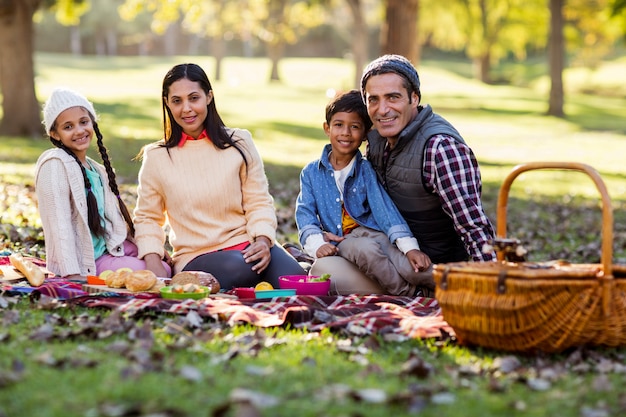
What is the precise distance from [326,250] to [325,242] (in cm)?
12

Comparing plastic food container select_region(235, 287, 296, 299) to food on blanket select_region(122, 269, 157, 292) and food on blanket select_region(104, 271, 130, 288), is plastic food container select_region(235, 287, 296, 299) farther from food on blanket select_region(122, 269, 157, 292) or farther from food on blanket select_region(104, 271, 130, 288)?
food on blanket select_region(104, 271, 130, 288)

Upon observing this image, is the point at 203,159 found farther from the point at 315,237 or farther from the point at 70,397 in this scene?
the point at 70,397

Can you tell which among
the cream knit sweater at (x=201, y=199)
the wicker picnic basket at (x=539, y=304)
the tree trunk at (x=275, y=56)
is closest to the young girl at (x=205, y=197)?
the cream knit sweater at (x=201, y=199)

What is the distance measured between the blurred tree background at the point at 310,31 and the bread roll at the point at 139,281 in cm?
1225

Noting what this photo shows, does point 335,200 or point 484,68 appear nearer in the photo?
point 335,200

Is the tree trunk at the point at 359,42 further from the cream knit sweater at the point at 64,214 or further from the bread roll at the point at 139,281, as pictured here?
the bread roll at the point at 139,281

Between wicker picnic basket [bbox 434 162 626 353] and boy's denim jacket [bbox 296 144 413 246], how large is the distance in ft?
6.10

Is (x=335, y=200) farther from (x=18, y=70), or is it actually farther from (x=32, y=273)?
(x=18, y=70)

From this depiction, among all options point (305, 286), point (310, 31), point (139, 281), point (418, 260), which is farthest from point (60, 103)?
point (310, 31)

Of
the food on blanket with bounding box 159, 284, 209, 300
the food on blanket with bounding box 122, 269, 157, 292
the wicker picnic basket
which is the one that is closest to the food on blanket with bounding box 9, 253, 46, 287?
the food on blanket with bounding box 122, 269, 157, 292

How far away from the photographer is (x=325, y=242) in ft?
22.5

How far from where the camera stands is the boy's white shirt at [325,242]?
659 cm

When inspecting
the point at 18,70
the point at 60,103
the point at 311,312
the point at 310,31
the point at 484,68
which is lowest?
the point at 311,312

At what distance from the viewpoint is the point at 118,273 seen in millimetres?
6355
